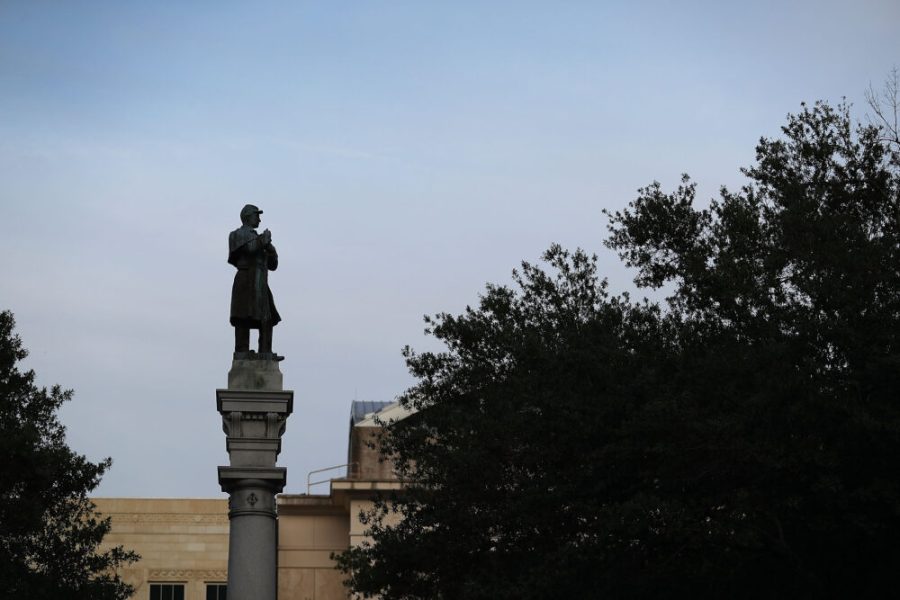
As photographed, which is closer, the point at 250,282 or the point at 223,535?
the point at 250,282

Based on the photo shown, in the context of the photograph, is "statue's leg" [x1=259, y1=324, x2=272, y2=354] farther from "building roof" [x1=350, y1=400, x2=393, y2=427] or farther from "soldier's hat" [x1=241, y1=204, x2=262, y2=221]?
"building roof" [x1=350, y1=400, x2=393, y2=427]

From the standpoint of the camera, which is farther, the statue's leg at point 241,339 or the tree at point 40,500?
the tree at point 40,500

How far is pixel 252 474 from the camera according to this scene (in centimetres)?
2309

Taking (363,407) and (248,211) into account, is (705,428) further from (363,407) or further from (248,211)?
(363,407)

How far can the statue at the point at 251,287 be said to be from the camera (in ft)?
79.9

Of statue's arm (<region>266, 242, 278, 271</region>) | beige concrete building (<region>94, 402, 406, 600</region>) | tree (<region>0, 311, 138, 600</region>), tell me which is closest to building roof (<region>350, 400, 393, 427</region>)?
beige concrete building (<region>94, 402, 406, 600</region>)

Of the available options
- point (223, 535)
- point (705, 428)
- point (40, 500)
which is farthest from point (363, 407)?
point (705, 428)

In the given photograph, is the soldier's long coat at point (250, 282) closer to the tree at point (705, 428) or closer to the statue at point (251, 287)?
the statue at point (251, 287)

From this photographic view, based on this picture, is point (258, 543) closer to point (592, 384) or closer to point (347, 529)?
point (592, 384)

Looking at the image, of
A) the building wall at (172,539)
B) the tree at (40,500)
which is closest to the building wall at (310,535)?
the building wall at (172,539)

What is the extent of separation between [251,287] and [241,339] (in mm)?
839

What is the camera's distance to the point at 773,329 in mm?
26891

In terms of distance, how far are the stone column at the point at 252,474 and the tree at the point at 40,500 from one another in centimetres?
1077

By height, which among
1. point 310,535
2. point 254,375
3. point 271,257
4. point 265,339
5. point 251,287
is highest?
point 271,257
